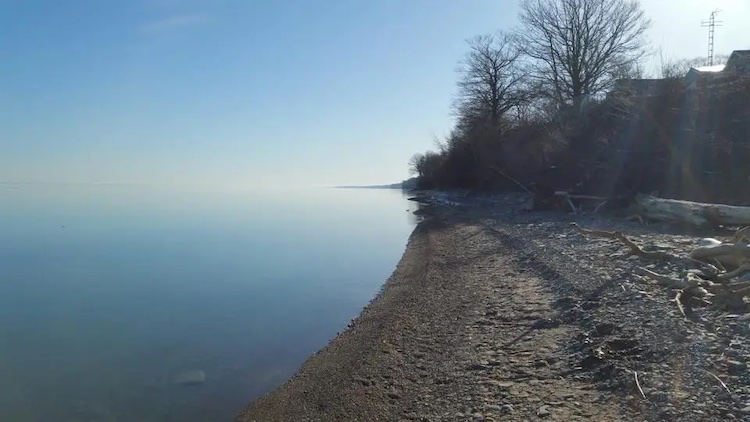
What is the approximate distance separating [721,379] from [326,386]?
485 cm

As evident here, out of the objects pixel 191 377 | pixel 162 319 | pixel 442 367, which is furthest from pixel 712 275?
Answer: pixel 162 319

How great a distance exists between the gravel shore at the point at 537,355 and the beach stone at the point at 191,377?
5.36ft

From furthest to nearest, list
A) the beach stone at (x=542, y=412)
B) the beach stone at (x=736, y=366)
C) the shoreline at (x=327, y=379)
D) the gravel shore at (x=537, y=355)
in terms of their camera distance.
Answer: the shoreline at (x=327, y=379) → the beach stone at (x=542, y=412) → the gravel shore at (x=537, y=355) → the beach stone at (x=736, y=366)

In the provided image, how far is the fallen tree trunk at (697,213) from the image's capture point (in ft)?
44.8

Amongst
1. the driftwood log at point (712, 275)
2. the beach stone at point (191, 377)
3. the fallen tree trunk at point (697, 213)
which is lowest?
the beach stone at point (191, 377)

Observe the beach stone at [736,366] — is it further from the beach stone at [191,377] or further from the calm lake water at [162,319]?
the beach stone at [191,377]

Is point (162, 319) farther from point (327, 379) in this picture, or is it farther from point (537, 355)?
point (537, 355)

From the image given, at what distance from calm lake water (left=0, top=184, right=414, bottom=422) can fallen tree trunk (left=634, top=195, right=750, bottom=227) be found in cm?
935

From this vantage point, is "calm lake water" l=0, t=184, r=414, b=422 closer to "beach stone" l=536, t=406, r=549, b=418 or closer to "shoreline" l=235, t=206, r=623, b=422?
"shoreline" l=235, t=206, r=623, b=422

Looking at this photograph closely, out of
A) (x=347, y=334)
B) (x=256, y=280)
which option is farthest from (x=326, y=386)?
(x=256, y=280)

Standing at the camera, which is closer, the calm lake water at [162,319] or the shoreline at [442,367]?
the shoreline at [442,367]

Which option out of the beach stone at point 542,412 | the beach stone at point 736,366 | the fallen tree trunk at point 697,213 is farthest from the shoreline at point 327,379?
the fallen tree trunk at point 697,213

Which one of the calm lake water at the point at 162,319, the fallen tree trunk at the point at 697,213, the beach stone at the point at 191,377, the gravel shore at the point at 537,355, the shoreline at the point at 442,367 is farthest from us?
the fallen tree trunk at the point at 697,213

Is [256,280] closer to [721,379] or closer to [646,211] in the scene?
[646,211]
